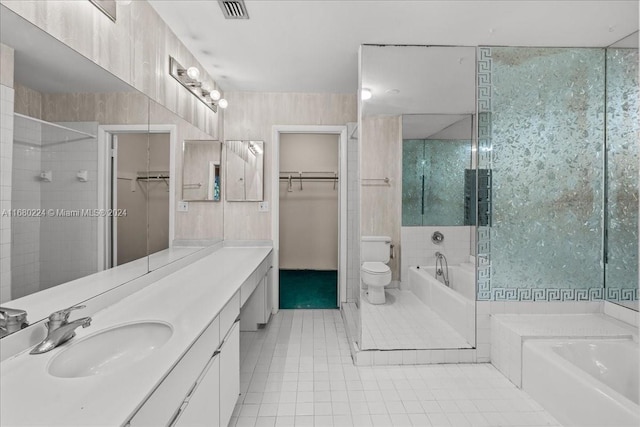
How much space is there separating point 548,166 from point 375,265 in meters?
1.52

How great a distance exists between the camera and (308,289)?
432 centimetres

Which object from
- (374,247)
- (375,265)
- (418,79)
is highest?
(418,79)

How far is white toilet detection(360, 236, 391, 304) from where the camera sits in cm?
248

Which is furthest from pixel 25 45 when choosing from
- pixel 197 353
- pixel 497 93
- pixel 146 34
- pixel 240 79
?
pixel 497 93

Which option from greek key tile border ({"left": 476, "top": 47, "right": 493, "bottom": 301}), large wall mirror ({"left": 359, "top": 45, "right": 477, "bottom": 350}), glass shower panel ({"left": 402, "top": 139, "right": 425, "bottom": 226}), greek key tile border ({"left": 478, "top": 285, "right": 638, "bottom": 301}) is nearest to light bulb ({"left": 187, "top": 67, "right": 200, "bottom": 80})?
large wall mirror ({"left": 359, "top": 45, "right": 477, "bottom": 350})

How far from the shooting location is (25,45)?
108 centimetres

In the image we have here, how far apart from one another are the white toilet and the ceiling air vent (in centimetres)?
178

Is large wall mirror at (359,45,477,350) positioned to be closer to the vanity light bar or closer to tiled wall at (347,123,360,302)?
tiled wall at (347,123,360,302)

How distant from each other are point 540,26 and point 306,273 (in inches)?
165

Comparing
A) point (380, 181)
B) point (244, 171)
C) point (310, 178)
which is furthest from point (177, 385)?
point (310, 178)

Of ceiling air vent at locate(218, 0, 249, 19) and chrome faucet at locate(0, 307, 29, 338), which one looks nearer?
chrome faucet at locate(0, 307, 29, 338)

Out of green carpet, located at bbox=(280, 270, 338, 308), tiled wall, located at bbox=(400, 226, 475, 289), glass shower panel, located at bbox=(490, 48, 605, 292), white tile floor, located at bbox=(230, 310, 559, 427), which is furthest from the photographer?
green carpet, located at bbox=(280, 270, 338, 308)

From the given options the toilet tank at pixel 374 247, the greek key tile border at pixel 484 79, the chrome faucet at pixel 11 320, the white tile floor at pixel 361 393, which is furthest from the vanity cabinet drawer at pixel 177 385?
the greek key tile border at pixel 484 79

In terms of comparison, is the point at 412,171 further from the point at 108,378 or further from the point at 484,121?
the point at 108,378
